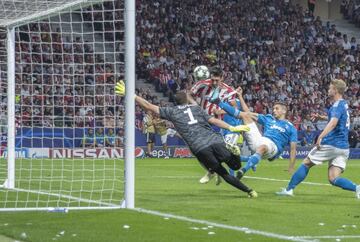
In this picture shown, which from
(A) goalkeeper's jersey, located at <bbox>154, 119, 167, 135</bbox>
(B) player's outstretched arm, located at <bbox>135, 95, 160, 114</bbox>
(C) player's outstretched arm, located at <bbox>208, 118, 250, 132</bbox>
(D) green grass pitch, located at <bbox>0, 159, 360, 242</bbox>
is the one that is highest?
(B) player's outstretched arm, located at <bbox>135, 95, 160, 114</bbox>

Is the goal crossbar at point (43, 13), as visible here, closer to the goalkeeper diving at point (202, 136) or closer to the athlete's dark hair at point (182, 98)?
the athlete's dark hair at point (182, 98)

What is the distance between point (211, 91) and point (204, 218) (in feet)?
21.8

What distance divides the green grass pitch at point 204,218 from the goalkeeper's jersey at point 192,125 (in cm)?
94

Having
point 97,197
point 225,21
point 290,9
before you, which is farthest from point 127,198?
point 290,9

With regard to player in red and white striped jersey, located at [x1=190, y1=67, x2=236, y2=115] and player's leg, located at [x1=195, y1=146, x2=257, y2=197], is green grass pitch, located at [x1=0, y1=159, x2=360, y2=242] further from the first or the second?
player in red and white striped jersey, located at [x1=190, y1=67, x2=236, y2=115]

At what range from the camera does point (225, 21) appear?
154 ft

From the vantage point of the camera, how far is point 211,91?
19.0 m

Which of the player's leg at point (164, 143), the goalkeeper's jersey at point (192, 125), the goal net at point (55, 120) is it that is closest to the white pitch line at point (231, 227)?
the goal net at point (55, 120)

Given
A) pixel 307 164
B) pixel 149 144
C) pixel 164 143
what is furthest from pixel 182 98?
pixel 164 143

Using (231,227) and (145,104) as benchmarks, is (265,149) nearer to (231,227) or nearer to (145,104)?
(145,104)

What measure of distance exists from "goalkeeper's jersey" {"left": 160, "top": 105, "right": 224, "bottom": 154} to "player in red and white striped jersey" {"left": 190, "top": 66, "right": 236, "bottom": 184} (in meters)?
3.33

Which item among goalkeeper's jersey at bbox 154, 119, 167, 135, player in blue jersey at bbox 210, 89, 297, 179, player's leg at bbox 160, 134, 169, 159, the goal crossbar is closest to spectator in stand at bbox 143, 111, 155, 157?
goalkeeper's jersey at bbox 154, 119, 167, 135

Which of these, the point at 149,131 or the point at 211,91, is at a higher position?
the point at 211,91

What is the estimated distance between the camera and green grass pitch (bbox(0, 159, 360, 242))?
10.8 meters
